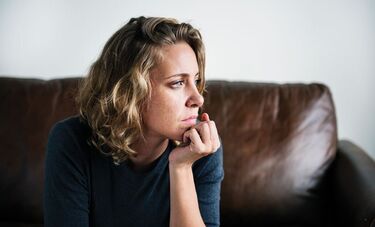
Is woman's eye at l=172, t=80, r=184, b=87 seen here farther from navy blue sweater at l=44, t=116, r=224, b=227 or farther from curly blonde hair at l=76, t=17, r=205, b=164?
navy blue sweater at l=44, t=116, r=224, b=227

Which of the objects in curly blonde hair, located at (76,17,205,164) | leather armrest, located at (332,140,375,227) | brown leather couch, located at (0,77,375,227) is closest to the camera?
curly blonde hair, located at (76,17,205,164)

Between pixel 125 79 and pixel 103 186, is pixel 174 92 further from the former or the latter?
pixel 103 186

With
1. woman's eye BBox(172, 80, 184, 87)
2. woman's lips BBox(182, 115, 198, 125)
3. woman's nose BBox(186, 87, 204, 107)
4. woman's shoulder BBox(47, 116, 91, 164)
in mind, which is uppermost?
woman's eye BBox(172, 80, 184, 87)

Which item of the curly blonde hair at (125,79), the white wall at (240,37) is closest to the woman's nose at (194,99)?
the curly blonde hair at (125,79)

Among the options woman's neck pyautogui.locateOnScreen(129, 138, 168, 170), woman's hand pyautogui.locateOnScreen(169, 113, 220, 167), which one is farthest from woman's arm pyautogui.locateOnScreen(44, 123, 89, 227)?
woman's hand pyautogui.locateOnScreen(169, 113, 220, 167)

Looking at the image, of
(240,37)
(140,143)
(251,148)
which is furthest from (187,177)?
(240,37)

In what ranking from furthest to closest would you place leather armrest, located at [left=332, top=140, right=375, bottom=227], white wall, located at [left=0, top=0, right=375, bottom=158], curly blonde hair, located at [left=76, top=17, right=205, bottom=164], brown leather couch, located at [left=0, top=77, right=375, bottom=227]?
white wall, located at [left=0, top=0, right=375, bottom=158] < brown leather couch, located at [left=0, top=77, right=375, bottom=227] < leather armrest, located at [left=332, top=140, right=375, bottom=227] < curly blonde hair, located at [left=76, top=17, right=205, bottom=164]

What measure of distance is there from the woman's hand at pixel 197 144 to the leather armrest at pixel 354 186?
48cm

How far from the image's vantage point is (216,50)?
167 centimetres

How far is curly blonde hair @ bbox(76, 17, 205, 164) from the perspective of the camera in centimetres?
92

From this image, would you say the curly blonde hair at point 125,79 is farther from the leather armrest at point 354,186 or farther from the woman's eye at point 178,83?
the leather armrest at point 354,186

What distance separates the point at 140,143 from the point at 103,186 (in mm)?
159

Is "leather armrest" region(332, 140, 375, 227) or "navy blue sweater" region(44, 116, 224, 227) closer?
"navy blue sweater" region(44, 116, 224, 227)

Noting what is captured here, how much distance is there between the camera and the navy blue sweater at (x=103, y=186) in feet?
3.22
